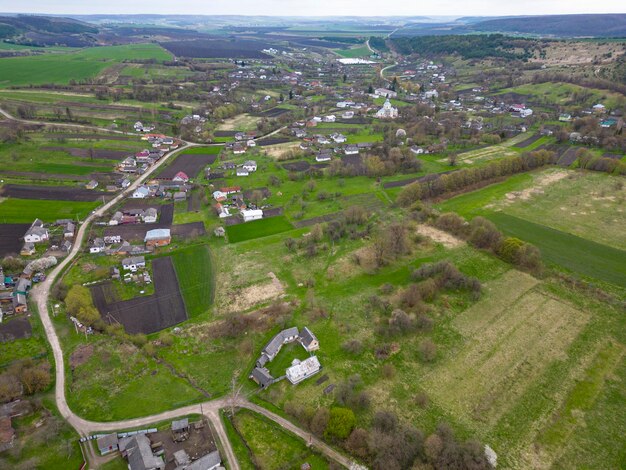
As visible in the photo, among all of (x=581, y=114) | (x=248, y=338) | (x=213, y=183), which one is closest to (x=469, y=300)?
(x=248, y=338)

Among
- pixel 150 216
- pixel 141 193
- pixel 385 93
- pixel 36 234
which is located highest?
pixel 36 234

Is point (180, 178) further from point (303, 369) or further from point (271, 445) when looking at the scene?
point (271, 445)

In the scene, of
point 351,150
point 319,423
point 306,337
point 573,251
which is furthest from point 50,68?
point 573,251

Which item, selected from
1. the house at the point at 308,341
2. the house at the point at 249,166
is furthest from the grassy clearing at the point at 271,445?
the house at the point at 249,166

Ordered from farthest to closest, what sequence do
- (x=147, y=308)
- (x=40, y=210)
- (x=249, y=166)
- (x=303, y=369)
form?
(x=249, y=166)
(x=40, y=210)
(x=147, y=308)
(x=303, y=369)

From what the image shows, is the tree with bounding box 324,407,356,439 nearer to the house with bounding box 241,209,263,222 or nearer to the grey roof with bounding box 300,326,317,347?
the grey roof with bounding box 300,326,317,347

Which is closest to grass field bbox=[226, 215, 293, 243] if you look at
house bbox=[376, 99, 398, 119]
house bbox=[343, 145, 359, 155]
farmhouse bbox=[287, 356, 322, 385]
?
farmhouse bbox=[287, 356, 322, 385]

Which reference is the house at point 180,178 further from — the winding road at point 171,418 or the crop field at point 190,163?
the winding road at point 171,418
